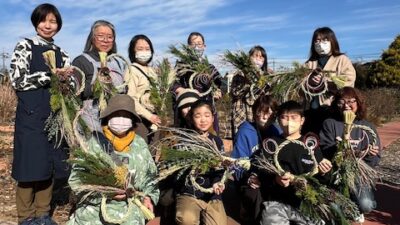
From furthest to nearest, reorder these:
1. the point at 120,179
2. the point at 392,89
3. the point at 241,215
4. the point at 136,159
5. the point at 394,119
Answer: the point at 392,89, the point at 394,119, the point at 241,215, the point at 136,159, the point at 120,179

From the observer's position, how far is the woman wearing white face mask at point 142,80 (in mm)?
4547

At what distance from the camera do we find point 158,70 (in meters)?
4.88

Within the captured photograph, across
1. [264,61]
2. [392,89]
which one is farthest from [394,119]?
[264,61]

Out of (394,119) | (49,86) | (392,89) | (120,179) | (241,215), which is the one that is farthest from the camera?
(392,89)

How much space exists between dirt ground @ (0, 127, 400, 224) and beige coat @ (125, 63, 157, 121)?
136 centimetres

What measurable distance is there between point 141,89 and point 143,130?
398 mm

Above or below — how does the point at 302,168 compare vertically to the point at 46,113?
below

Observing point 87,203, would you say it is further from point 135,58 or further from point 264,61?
point 264,61

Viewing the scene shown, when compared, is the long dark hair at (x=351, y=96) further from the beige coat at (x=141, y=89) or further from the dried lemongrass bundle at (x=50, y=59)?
the dried lemongrass bundle at (x=50, y=59)

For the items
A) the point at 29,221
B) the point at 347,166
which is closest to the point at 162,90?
the point at 29,221

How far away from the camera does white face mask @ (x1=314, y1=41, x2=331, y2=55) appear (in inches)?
182

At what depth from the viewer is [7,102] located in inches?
528

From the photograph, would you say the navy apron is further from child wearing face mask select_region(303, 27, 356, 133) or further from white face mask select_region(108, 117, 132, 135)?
child wearing face mask select_region(303, 27, 356, 133)

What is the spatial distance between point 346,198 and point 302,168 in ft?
1.31
